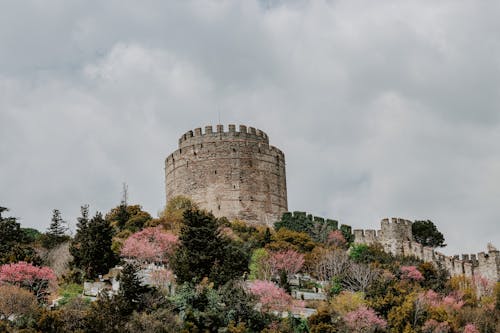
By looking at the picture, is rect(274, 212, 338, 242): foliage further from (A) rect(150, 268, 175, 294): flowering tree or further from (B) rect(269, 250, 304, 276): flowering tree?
(A) rect(150, 268, 175, 294): flowering tree

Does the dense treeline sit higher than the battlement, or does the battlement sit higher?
the battlement

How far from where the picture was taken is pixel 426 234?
60.2 m

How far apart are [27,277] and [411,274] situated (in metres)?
18.7

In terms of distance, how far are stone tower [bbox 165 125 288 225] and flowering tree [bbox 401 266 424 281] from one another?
1056 centimetres

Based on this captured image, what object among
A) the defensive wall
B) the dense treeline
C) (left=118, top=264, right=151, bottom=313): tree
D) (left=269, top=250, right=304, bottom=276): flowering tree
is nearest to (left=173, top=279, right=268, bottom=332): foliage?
the dense treeline

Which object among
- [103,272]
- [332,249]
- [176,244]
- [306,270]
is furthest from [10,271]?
[332,249]

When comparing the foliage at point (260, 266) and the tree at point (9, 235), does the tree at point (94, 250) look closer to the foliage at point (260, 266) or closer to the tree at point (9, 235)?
the tree at point (9, 235)

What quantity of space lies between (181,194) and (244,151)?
4407 millimetres

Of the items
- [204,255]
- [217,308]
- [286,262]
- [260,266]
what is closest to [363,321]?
[217,308]

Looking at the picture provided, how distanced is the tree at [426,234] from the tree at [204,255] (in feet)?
62.4

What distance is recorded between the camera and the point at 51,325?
33.4 meters

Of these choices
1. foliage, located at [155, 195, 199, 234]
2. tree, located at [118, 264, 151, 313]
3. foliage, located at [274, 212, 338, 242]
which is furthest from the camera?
foliage, located at [274, 212, 338, 242]

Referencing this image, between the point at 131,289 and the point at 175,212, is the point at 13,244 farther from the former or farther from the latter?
the point at 175,212

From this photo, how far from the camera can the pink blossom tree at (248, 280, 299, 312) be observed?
127ft
